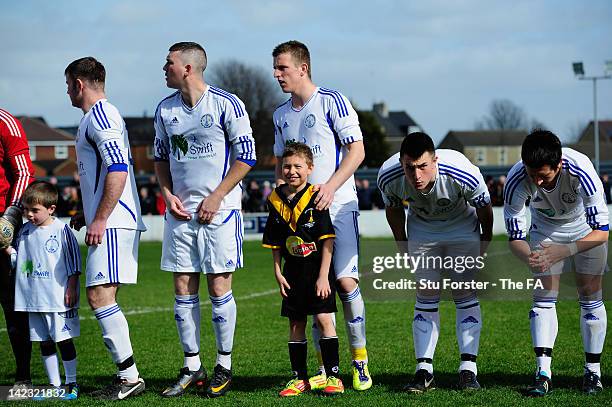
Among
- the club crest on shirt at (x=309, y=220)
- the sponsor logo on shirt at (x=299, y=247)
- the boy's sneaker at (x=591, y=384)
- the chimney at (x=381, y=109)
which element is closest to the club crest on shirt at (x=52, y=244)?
the sponsor logo on shirt at (x=299, y=247)

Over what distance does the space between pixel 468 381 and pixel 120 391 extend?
2.62 meters

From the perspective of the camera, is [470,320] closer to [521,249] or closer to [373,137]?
[521,249]

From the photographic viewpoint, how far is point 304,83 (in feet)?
22.9

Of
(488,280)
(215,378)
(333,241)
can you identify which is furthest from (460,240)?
(215,378)

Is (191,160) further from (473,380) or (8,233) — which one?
(473,380)

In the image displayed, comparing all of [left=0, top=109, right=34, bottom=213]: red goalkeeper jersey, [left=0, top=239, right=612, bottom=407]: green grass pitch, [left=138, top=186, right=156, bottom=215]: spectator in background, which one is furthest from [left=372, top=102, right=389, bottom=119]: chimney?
[left=0, top=109, right=34, bottom=213]: red goalkeeper jersey

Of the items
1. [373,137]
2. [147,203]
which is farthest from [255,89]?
[147,203]

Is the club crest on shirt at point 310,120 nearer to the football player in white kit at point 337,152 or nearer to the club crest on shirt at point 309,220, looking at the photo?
the football player in white kit at point 337,152

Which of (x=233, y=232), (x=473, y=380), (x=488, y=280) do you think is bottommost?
(x=473, y=380)

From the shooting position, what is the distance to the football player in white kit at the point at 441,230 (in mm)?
6668

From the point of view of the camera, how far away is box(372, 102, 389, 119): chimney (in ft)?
445

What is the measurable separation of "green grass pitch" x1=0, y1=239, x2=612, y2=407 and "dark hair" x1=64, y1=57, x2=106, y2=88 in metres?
2.41

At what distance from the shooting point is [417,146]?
20.9 feet

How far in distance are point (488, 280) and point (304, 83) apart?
2163 millimetres
